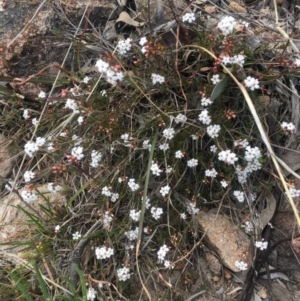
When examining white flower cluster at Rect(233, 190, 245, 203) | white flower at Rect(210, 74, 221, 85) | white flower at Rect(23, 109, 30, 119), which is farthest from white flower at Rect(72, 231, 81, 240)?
white flower at Rect(210, 74, 221, 85)

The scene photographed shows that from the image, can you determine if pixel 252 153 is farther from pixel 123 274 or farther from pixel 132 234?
pixel 123 274

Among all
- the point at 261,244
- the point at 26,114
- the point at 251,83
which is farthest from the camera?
the point at 26,114

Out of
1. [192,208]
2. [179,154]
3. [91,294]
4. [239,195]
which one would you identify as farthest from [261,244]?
[91,294]

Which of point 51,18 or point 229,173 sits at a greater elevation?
point 51,18

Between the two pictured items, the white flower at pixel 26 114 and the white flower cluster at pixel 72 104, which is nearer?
the white flower cluster at pixel 72 104

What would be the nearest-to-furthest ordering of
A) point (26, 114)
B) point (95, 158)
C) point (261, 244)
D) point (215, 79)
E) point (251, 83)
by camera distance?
point (251, 83), point (215, 79), point (261, 244), point (95, 158), point (26, 114)

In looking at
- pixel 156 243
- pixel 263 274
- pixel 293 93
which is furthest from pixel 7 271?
pixel 293 93

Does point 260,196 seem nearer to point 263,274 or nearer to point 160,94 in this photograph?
A: point 263,274

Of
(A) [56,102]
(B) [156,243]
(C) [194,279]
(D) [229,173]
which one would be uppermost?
(A) [56,102]

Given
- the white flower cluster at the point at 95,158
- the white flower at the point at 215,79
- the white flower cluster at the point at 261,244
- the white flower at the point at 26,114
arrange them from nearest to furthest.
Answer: the white flower at the point at 215,79, the white flower cluster at the point at 261,244, the white flower cluster at the point at 95,158, the white flower at the point at 26,114

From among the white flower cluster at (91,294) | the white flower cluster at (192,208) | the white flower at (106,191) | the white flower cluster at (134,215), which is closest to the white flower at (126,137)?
the white flower at (106,191)

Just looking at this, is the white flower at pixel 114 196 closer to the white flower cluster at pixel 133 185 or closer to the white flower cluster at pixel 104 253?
the white flower cluster at pixel 133 185
